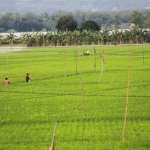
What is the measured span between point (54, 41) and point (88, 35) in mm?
4690

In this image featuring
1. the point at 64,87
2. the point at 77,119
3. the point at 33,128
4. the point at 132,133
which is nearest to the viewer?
the point at 132,133

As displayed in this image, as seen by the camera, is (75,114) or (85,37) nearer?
(75,114)

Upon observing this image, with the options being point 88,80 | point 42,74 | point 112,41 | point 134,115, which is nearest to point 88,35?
point 112,41

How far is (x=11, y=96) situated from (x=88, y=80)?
571 centimetres

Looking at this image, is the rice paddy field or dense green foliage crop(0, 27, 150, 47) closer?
the rice paddy field

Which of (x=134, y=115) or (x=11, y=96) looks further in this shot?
(x=11, y=96)

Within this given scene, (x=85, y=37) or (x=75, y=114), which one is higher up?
(x=85, y=37)

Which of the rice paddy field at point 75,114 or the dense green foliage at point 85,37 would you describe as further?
the dense green foliage at point 85,37

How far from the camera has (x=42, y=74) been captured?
2648cm

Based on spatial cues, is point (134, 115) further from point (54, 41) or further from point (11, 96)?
point (54, 41)

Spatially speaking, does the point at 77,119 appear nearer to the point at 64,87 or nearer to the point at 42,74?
the point at 64,87

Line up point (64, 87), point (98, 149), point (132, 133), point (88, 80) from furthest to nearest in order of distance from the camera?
1. point (88, 80)
2. point (64, 87)
3. point (132, 133)
4. point (98, 149)

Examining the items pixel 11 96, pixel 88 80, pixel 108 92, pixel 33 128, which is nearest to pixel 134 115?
pixel 33 128

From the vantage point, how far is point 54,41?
59.4 metres
